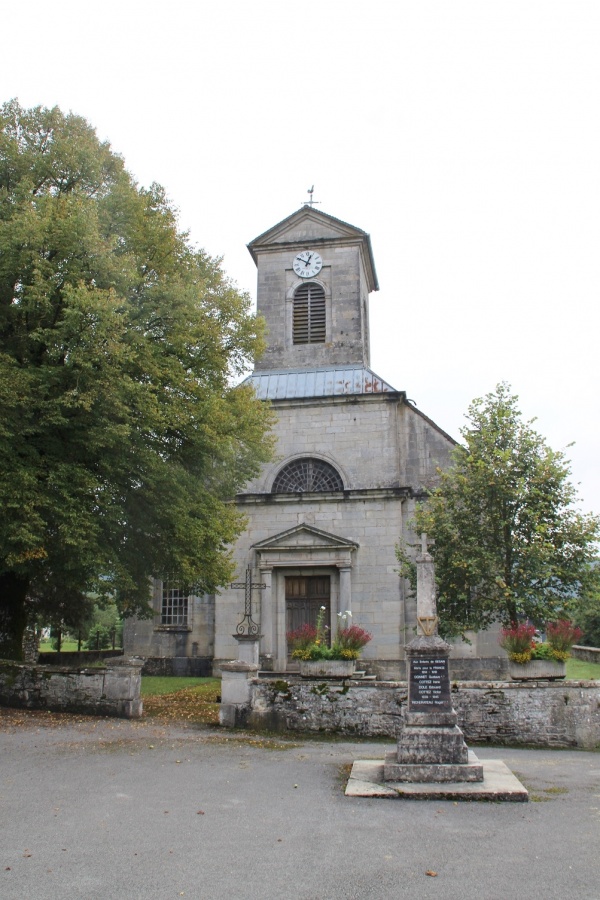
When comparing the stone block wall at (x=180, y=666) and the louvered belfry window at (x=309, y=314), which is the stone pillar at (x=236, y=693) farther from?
the louvered belfry window at (x=309, y=314)

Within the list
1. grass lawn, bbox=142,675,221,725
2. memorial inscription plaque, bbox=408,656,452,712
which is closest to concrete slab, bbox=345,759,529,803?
memorial inscription plaque, bbox=408,656,452,712

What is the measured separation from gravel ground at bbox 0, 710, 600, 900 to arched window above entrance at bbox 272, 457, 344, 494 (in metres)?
12.0

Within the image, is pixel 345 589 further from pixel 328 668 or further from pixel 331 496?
pixel 328 668

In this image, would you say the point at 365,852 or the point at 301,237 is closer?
the point at 365,852

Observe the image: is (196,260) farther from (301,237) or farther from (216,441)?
(301,237)

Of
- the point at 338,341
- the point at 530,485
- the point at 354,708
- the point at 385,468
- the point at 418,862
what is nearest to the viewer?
the point at 418,862

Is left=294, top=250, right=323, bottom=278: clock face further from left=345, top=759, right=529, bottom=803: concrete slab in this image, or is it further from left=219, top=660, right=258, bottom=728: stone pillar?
left=345, top=759, right=529, bottom=803: concrete slab

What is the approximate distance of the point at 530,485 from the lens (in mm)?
16234

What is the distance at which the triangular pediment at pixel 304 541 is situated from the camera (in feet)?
A: 67.2

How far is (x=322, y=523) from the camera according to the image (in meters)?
21.2

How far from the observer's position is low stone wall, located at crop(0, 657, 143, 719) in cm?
1307

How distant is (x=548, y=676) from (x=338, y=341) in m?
14.4

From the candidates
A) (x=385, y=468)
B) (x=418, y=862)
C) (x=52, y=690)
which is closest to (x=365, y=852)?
(x=418, y=862)

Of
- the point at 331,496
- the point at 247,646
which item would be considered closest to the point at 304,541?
the point at 331,496
